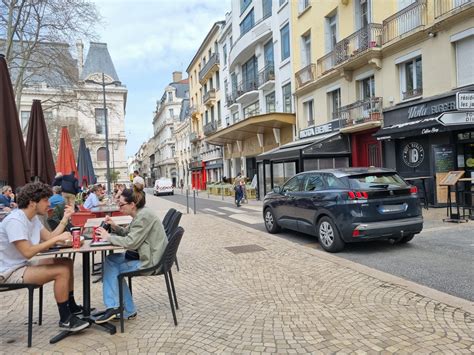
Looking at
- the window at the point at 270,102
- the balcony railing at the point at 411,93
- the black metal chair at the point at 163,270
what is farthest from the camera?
the window at the point at 270,102

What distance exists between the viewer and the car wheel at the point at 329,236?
7.05 metres

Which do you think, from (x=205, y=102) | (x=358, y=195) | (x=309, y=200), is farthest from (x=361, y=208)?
(x=205, y=102)

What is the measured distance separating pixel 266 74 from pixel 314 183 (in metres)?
18.2

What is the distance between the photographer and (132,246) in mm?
3779

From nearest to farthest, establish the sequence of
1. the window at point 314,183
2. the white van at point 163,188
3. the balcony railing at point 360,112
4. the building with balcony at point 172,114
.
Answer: the window at point 314,183 → the balcony railing at point 360,112 → the white van at point 163,188 → the building with balcony at point 172,114

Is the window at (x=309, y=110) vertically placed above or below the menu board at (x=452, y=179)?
above

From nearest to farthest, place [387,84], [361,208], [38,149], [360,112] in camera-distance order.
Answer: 1. [361,208]
2. [38,149]
3. [387,84]
4. [360,112]

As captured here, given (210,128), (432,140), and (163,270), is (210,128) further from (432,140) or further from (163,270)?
(163,270)

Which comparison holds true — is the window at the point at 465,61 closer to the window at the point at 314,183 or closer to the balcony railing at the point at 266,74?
the window at the point at 314,183

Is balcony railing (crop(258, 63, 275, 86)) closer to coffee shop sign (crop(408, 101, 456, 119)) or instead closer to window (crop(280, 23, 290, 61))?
window (crop(280, 23, 290, 61))

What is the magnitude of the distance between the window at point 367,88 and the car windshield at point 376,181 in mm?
9710

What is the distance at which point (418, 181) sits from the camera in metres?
13.0

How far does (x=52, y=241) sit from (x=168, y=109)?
72.6m

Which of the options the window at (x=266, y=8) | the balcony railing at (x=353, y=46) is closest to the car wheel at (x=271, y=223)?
the balcony railing at (x=353, y=46)
